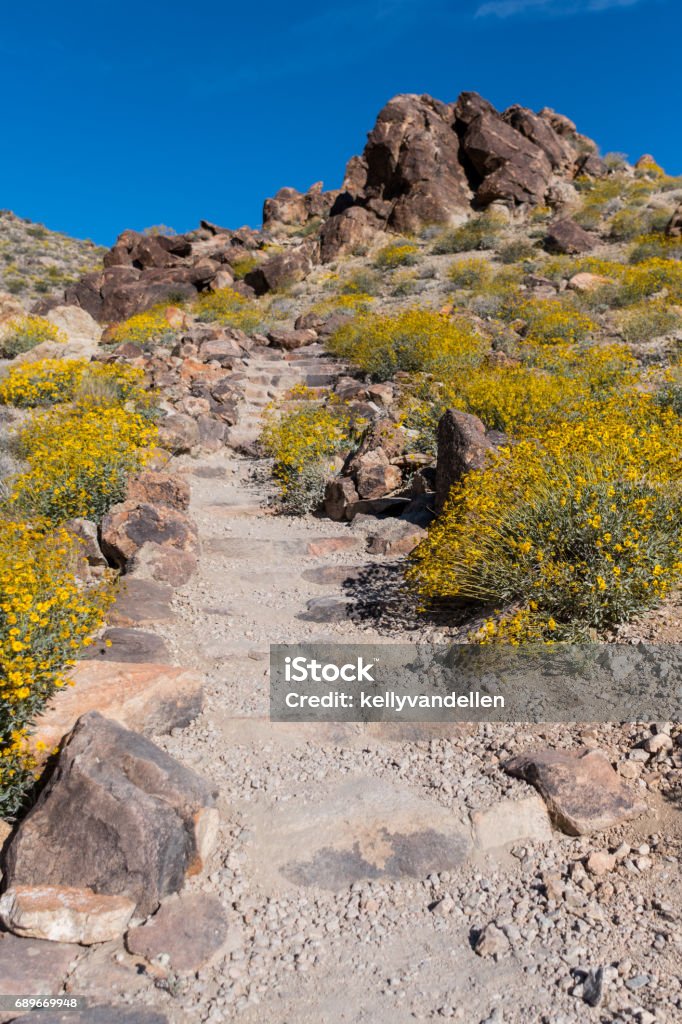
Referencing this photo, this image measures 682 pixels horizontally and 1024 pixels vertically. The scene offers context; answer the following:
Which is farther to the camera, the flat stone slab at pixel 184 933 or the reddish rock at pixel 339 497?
the reddish rock at pixel 339 497

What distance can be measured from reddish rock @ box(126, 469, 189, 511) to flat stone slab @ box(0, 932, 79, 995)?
498 cm

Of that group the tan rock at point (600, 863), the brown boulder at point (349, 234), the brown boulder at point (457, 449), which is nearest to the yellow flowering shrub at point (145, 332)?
the brown boulder at point (349, 234)

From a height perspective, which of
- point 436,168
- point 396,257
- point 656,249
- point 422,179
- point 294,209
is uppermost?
point 294,209

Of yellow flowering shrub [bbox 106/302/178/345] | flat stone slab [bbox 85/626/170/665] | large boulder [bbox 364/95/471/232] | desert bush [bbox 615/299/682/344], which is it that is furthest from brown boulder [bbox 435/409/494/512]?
large boulder [bbox 364/95/471/232]

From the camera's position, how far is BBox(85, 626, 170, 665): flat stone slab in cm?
439

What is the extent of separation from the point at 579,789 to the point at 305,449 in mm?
6599

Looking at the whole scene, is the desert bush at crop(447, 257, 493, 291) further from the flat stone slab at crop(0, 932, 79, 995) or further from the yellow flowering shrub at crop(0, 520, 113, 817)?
the flat stone slab at crop(0, 932, 79, 995)

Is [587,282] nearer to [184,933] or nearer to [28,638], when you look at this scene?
[28,638]

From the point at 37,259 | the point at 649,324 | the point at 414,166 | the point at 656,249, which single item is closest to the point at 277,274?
the point at 414,166

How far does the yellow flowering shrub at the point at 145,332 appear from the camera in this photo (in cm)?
1770

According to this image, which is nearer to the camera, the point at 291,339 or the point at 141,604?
the point at 141,604

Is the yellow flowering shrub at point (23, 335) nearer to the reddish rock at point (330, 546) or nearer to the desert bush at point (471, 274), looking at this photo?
the reddish rock at point (330, 546)

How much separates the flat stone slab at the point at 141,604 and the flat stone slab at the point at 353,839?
7.41ft

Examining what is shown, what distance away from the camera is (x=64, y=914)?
2.57 m
